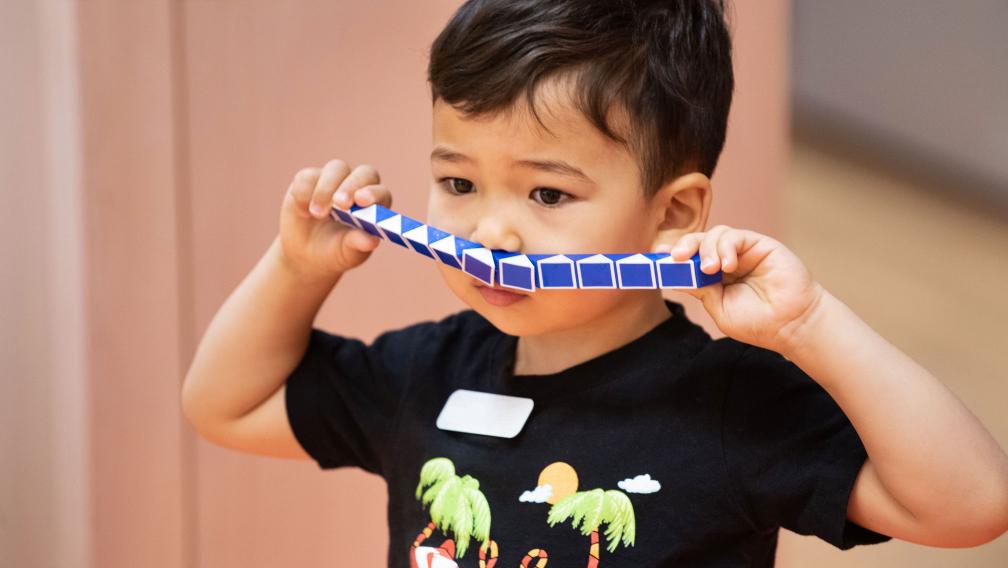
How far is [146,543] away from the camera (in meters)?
1.05

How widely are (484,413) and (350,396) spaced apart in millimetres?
126

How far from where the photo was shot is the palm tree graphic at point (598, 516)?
625 mm

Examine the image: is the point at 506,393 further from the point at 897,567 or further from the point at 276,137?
the point at 897,567

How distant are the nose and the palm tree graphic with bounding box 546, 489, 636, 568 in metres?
0.14

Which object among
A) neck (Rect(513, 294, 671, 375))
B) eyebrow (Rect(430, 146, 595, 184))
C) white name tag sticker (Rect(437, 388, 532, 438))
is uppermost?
eyebrow (Rect(430, 146, 595, 184))

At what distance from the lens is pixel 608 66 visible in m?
0.64

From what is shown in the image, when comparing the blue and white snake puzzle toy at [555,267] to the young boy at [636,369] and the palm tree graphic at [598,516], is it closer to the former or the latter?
the young boy at [636,369]

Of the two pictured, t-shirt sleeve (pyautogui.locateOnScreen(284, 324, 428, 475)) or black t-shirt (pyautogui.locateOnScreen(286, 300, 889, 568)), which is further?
t-shirt sleeve (pyautogui.locateOnScreen(284, 324, 428, 475))

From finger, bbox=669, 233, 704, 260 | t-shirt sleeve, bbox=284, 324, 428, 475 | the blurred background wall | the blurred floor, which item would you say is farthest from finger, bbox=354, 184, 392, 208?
the blurred floor

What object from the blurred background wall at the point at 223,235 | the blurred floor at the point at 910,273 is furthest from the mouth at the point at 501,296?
the blurred floor at the point at 910,273

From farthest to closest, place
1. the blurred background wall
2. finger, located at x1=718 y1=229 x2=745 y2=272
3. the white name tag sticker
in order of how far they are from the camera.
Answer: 1. the blurred background wall
2. the white name tag sticker
3. finger, located at x1=718 y1=229 x2=745 y2=272

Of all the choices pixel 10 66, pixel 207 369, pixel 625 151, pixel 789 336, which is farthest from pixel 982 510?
pixel 10 66

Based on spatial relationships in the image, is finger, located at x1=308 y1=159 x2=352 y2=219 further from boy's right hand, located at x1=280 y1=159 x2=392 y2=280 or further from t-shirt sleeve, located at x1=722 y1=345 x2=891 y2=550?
t-shirt sleeve, located at x1=722 y1=345 x2=891 y2=550

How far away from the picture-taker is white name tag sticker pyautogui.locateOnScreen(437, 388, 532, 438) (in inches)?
26.8
